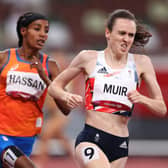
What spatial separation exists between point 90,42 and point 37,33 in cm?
1105

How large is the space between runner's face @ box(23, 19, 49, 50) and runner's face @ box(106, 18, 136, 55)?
3.13 ft

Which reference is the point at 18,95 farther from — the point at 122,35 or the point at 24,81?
the point at 122,35

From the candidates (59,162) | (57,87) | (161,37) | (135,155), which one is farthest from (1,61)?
(161,37)

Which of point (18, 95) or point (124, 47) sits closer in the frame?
point (124, 47)

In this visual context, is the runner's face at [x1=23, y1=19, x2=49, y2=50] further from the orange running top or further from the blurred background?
the blurred background

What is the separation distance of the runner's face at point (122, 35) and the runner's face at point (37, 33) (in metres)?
0.95

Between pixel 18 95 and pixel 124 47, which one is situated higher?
pixel 124 47

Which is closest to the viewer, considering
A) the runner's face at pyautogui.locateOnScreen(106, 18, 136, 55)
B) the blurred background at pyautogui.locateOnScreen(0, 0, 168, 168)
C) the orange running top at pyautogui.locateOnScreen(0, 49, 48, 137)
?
the runner's face at pyautogui.locateOnScreen(106, 18, 136, 55)

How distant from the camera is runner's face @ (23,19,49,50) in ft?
23.7

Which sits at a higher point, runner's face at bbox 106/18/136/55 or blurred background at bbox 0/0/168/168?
runner's face at bbox 106/18/136/55

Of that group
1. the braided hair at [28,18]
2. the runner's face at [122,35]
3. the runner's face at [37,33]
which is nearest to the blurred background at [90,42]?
the braided hair at [28,18]

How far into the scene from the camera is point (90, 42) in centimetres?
1828

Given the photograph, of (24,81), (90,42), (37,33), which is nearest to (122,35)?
(37,33)

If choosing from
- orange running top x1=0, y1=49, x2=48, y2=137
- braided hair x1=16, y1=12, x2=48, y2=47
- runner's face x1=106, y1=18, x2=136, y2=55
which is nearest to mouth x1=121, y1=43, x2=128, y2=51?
runner's face x1=106, y1=18, x2=136, y2=55
